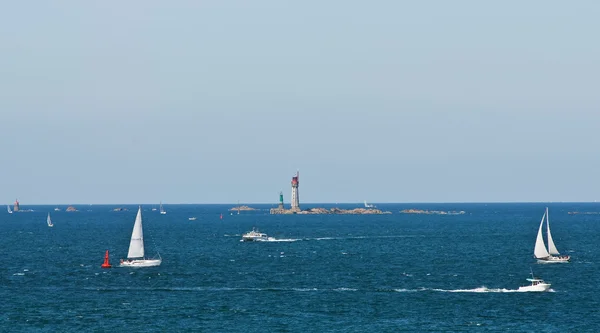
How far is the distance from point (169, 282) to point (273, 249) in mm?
66173

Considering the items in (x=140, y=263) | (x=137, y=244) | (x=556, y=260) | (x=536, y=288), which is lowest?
(x=536, y=288)

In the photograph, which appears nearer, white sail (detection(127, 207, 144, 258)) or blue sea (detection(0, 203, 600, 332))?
blue sea (detection(0, 203, 600, 332))

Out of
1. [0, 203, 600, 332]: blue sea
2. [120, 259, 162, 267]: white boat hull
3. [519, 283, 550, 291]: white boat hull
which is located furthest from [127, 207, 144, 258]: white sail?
[519, 283, 550, 291]: white boat hull

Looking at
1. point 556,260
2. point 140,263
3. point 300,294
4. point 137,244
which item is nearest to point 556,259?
point 556,260

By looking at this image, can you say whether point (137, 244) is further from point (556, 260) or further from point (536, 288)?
point (556, 260)

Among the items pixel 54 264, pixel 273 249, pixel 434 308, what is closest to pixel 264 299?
pixel 434 308

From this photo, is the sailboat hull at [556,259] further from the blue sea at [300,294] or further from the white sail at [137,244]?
the white sail at [137,244]

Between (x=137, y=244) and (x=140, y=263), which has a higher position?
(x=137, y=244)

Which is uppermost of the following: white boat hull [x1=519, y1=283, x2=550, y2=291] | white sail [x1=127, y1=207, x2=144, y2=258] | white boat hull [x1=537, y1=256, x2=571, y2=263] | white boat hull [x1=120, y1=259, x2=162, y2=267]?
white sail [x1=127, y1=207, x2=144, y2=258]

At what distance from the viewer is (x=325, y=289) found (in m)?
121

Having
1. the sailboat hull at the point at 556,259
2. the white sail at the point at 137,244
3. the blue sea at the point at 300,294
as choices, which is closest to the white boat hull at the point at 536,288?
the blue sea at the point at 300,294

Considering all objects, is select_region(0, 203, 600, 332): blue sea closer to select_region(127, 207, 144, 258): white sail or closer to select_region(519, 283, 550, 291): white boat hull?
select_region(519, 283, 550, 291): white boat hull

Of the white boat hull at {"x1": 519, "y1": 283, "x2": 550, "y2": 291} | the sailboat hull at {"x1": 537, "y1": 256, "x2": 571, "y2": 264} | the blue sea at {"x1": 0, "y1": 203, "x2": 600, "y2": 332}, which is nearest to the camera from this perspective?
the blue sea at {"x1": 0, "y1": 203, "x2": 600, "y2": 332}

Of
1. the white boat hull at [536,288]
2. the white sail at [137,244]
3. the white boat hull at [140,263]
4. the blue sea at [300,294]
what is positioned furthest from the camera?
the white sail at [137,244]
